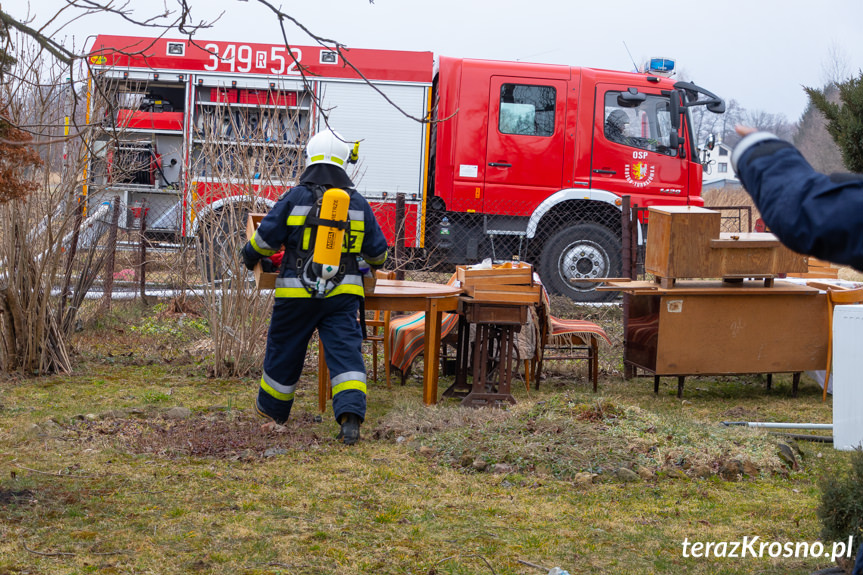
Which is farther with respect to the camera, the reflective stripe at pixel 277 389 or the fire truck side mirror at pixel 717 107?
the fire truck side mirror at pixel 717 107

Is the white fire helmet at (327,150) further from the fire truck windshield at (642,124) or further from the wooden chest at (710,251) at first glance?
the fire truck windshield at (642,124)

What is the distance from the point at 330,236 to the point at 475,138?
5.92 m

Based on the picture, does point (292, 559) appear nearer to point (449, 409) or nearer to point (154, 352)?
point (449, 409)

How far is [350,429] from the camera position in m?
5.45

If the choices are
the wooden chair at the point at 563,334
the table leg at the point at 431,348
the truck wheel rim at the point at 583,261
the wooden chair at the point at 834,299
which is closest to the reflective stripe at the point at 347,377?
the table leg at the point at 431,348

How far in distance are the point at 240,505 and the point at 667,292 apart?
4.10m

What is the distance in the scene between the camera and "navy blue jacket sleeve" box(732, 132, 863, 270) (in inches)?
69.7

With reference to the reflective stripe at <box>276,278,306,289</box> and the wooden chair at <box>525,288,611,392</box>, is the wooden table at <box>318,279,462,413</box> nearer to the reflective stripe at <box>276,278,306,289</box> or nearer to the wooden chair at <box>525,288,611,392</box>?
the reflective stripe at <box>276,278,306,289</box>

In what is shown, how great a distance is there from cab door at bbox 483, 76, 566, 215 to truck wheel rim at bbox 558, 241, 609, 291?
0.83m

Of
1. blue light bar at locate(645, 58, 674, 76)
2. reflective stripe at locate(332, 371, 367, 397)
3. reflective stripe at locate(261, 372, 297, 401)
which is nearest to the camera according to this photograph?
reflective stripe at locate(332, 371, 367, 397)

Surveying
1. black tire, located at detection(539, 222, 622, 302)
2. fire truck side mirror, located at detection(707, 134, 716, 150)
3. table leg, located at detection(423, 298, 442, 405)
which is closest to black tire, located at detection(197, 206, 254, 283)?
table leg, located at detection(423, 298, 442, 405)

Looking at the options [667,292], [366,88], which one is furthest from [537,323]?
[366,88]

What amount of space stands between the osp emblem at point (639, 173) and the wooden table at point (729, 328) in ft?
13.7

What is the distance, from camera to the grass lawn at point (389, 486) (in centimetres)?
363
